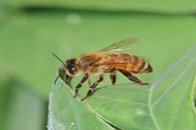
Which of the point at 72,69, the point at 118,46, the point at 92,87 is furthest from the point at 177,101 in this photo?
the point at 118,46

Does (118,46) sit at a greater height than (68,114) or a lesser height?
greater

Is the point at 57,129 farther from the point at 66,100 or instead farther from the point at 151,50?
the point at 151,50

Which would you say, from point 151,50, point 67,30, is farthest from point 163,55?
point 67,30

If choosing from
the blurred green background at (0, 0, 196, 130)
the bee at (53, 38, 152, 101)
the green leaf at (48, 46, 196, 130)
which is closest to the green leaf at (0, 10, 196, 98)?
the blurred green background at (0, 0, 196, 130)

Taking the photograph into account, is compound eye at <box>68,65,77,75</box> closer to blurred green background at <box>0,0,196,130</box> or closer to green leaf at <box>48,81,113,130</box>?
green leaf at <box>48,81,113,130</box>

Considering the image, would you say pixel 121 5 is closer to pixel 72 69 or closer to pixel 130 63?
pixel 130 63

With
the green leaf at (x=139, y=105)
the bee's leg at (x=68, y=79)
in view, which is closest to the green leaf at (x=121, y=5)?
the bee's leg at (x=68, y=79)
